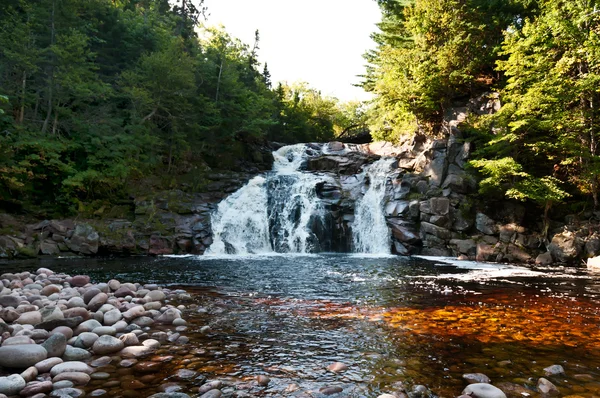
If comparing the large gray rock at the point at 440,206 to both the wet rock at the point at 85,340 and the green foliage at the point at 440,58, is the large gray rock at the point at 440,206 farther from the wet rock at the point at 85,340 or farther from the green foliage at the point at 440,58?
the wet rock at the point at 85,340

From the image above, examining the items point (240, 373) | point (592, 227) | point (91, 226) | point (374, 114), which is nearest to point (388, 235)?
point (592, 227)

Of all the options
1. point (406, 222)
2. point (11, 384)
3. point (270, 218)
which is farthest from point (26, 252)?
point (406, 222)

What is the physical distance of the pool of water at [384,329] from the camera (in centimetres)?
418

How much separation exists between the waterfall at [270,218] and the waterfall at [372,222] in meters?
2.34

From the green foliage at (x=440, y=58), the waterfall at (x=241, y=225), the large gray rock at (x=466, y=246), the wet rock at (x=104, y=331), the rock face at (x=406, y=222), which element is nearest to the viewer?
the wet rock at (x=104, y=331)

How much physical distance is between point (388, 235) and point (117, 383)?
17293 millimetres

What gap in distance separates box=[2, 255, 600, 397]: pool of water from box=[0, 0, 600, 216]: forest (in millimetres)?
6773

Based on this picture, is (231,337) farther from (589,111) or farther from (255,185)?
(589,111)

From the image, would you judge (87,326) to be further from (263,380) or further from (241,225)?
(241,225)

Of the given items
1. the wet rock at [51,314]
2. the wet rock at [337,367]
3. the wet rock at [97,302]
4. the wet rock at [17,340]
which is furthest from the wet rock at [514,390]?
the wet rock at [97,302]

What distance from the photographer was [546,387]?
3.82 meters

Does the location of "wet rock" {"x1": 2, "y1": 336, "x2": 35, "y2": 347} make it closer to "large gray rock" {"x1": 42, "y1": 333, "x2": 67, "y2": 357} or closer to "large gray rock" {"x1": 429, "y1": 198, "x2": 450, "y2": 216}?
"large gray rock" {"x1": 42, "y1": 333, "x2": 67, "y2": 357}

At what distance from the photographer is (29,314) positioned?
5.63 metres

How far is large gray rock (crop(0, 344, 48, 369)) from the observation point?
4.17 metres
